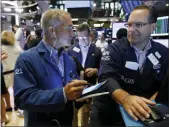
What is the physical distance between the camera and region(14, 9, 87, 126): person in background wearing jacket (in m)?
1.37

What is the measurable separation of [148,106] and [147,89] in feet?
1.55

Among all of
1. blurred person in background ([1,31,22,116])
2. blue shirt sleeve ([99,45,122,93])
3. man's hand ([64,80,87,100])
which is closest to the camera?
man's hand ([64,80,87,100])

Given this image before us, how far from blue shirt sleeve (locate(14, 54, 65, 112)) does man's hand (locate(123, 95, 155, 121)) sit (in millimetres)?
378

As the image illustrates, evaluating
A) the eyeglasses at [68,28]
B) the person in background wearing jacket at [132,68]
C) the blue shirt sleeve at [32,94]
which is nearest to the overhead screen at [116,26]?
the person in background wearing jacket at [132,68]

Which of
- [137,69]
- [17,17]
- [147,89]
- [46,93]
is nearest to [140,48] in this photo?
[137,69]

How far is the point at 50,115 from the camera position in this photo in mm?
1552

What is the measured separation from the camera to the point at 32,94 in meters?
1.38

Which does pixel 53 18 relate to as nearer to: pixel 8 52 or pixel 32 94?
pixel 32 94

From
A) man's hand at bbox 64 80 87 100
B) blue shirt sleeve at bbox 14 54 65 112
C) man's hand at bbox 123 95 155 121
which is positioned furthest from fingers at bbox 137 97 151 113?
blue shirt sleeve at bbox 14 54 65 112

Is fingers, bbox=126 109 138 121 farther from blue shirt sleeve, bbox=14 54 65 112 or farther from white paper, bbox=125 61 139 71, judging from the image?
white paper, bbox=125 61 139 71

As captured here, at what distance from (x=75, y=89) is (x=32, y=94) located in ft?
0.89

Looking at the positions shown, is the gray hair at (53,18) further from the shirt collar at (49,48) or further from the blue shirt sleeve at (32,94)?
the blue shirt sleeve at (32,94)

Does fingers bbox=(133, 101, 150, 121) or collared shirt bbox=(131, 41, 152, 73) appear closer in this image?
fingers bbox=(133, 101, 150, 121)

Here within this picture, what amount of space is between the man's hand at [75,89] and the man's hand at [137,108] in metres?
0.25
